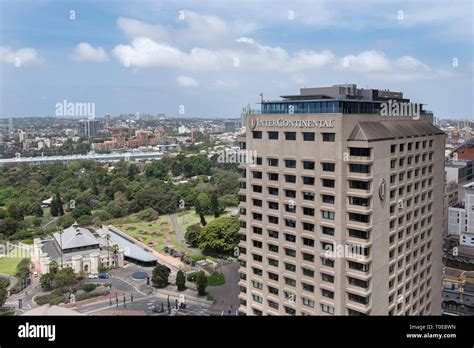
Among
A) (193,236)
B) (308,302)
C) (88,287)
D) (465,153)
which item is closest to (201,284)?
(88,287)

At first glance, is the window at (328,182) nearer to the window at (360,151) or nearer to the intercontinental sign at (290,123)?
the window at (360,151)

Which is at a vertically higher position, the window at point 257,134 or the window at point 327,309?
→ the window at point 257,134

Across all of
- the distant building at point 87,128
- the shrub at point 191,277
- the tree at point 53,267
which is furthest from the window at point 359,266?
the distant building at point 87,128

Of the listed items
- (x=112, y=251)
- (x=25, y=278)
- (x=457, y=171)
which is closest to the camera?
(x=25, y=278)

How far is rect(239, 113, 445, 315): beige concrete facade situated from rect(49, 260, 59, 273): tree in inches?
291

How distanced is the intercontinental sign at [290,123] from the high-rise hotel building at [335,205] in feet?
0.05

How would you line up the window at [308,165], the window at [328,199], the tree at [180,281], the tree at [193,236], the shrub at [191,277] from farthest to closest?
the tree at [193,236], the shrub at [191,277], the tree at [180,281], the window at [308,165], the window at [328,199]

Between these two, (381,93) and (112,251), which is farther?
(112,251)

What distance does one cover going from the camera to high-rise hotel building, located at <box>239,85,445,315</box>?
18.8ft

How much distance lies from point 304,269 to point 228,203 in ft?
50.2

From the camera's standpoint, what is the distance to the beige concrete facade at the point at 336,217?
572cm

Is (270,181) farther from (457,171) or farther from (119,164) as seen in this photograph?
(119,164)
